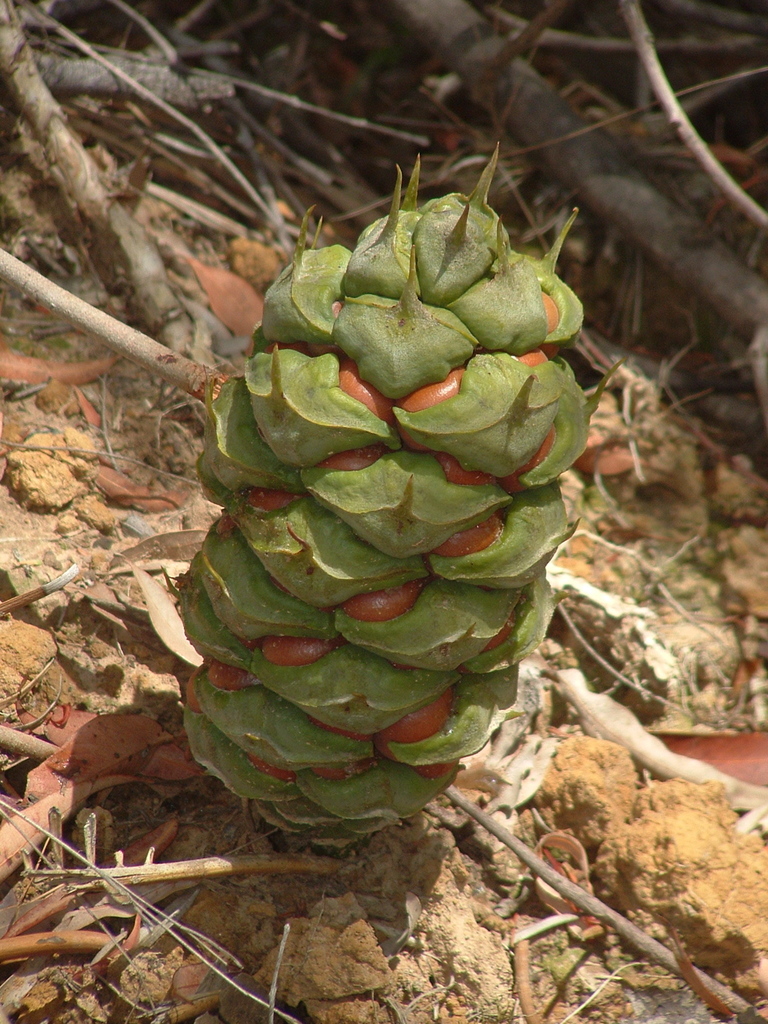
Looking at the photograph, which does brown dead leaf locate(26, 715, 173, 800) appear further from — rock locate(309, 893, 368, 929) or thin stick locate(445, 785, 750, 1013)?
thin stick locate(445, 785, 750, 1013)

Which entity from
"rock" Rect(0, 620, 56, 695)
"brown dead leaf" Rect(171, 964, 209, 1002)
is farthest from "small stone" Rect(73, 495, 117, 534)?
"brown dead leaf" Rect(171, 964, 209, 1002)

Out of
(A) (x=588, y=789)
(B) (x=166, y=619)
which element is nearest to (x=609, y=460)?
(A) (x=588, y=789)

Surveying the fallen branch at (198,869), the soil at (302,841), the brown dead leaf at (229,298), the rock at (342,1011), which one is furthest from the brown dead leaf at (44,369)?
Answer: the rock at (342,1011)

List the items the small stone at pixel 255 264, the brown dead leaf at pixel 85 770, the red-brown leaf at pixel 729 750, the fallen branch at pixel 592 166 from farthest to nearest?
the fallen branch at pixel 592 166 → the small stone at pixel 255 264 → the red-brown leaf at pixel 729 750 → the brown dead leaf at pixel 85 770

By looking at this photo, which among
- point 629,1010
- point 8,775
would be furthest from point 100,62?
point 629,1010

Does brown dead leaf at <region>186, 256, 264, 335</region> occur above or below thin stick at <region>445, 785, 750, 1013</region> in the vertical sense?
above

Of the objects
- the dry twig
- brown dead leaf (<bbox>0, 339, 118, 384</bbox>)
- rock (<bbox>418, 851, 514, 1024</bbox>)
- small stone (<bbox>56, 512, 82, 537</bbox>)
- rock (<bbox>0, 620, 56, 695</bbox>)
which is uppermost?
the dry twig

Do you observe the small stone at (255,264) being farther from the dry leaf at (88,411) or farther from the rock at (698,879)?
the rock at (698,879)
